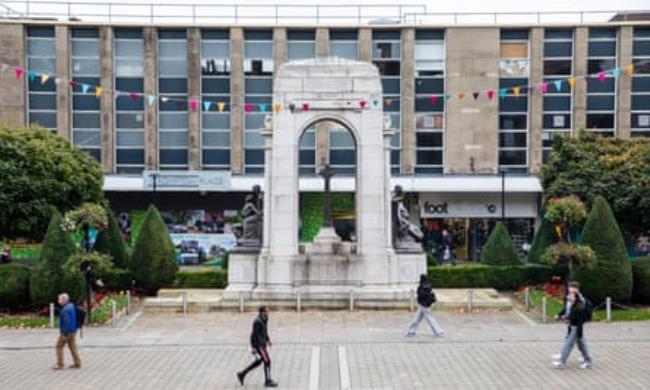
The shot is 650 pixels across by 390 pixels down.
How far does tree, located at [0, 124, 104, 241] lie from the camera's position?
30.5 metres

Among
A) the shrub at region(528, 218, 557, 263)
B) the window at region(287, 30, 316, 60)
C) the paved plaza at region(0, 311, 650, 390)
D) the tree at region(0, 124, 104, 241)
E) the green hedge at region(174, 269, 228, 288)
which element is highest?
the window at region(287, 30, 316, 60)

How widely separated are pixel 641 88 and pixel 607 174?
14703mm

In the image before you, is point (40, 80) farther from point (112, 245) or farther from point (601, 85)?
point (601, 85)

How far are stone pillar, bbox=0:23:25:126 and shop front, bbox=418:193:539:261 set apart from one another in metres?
23.3

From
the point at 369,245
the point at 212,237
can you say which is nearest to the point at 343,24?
the point at 212,237

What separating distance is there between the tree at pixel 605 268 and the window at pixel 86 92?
30.5m

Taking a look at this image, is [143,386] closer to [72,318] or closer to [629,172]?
[72,318]

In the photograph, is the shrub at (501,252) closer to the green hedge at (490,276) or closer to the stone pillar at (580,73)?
the green hedge at (490,276)

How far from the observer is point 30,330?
72.3ft

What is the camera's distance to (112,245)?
29.7 meters

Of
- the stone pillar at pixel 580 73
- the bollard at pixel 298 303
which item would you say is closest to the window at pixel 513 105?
the stone pillar at pixel 580 73

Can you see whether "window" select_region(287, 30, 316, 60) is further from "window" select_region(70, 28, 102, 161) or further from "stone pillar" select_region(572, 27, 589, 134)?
"stone pillar" select_region(572, 27, 589, 134)

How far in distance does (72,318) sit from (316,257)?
10.3 m

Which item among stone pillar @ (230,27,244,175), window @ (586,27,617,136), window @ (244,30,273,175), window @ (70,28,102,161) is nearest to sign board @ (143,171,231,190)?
stone pillar @ (230,27,244,175)
